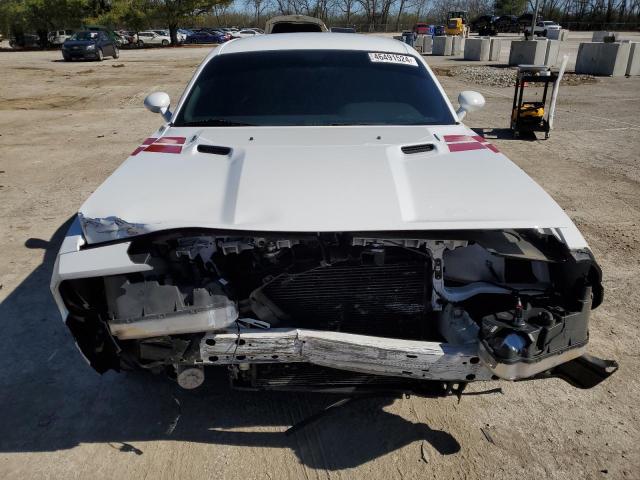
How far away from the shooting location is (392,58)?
3719 millimetres

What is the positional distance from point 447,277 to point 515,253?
0.47m

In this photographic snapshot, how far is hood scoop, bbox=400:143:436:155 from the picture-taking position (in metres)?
2.79

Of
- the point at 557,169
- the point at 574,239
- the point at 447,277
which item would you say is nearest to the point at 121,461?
the point at 447,277

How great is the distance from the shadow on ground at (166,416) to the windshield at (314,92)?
1.70m

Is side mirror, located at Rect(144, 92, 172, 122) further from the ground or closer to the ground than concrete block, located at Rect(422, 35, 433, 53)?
further from the ground

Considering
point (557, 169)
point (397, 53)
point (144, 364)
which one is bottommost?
point (557, 169)

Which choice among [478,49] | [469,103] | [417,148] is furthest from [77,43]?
[417,148]

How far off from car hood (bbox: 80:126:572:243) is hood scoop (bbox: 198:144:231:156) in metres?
0.03

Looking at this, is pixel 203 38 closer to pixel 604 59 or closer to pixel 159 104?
pixel 604 59

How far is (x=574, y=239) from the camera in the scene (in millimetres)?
2168

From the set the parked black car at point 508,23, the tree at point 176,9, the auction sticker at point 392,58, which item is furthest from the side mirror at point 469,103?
the parked black car at point 508,23

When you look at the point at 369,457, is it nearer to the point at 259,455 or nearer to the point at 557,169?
the point at 259,455

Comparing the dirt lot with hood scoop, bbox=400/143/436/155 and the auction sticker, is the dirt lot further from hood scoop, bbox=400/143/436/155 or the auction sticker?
the auction sticker

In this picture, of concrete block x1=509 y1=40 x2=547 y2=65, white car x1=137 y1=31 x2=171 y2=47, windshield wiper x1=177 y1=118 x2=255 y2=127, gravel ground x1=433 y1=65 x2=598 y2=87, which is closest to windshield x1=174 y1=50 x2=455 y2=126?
windshield wiper x1=177 y1=118 x2=255 y2=127
